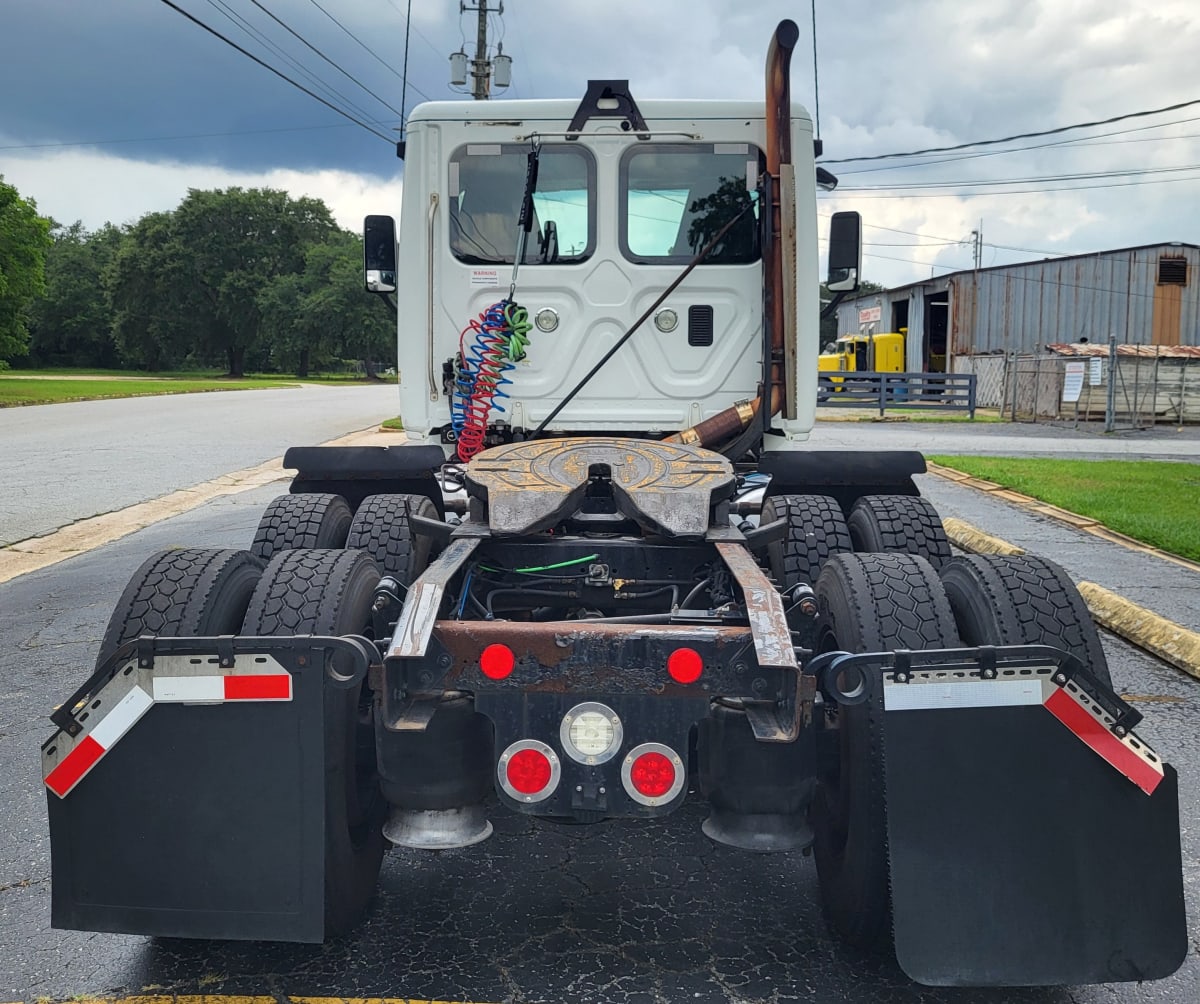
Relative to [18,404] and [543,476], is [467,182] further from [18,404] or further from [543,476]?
[18,404]

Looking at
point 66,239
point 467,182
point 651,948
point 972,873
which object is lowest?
point 651,948

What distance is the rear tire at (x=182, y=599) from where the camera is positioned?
10.6 feet

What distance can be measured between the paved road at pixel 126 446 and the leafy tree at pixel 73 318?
2402 inches

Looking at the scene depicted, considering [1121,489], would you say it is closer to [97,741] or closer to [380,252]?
[380,252]

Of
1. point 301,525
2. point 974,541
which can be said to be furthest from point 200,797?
point 974,541

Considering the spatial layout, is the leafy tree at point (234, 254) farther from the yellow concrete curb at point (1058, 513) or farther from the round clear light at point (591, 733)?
the round clear light at point (591, 733)

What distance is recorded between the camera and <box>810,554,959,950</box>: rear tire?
2773mm

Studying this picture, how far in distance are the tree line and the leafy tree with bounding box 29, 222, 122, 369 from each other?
4.5 inches

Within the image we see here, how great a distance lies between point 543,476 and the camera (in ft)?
13.0

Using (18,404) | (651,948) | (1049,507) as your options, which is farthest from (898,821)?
(18,404)

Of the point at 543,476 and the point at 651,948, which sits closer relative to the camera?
the point at 651,948

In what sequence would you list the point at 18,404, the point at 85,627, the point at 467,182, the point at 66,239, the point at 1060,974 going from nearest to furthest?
the point at 1060,974
the point at 467,182
the point at 85,627
the point at 18,404
the point at 66,239

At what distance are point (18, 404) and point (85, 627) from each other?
27.4 metres

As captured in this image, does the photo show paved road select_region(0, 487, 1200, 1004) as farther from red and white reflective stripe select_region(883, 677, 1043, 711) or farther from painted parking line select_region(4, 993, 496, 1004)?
red and white reflective stripe select_region(883, 677, 1043, 711)
